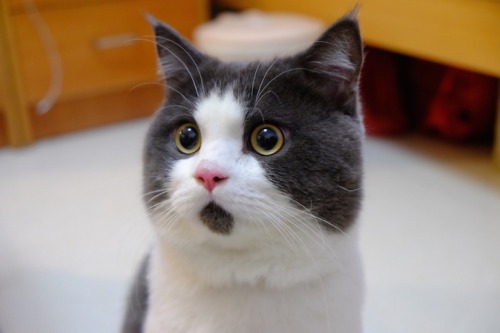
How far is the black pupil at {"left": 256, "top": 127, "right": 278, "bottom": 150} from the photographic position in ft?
2.50

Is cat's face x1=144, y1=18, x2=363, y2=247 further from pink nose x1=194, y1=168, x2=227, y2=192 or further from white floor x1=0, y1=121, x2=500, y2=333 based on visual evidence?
white floor x1=0, y1=121, x2=500, y2=333

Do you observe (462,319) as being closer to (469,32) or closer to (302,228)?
(302,228)

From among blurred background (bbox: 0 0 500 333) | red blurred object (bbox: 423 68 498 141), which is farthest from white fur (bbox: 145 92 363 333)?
red blurred object (bbox: 423 68 498 141)

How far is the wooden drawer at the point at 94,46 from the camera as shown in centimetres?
212

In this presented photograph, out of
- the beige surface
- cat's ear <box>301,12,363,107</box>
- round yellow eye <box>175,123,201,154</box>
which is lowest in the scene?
the beige surface

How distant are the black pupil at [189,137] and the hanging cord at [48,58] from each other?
1491mm

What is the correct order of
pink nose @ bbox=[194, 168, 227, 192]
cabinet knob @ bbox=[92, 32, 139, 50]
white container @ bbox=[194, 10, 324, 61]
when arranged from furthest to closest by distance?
1. cabinet knob @ bbox=[92, 32, 139, 50]
2. white container @ bbox=[194, 10, 324, 61]
3. pink nose @ bbox=[194, 168, 227, 192]

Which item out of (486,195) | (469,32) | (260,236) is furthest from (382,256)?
(260,236)

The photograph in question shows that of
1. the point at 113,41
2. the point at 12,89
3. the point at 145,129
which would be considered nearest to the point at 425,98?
the point at 145,129

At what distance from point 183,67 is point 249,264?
291 millimetres

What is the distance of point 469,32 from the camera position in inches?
64.5

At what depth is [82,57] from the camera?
7.21 feet

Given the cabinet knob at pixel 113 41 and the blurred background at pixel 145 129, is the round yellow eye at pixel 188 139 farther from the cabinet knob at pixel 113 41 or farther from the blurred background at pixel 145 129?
the cabinet knob at pixel 113 41

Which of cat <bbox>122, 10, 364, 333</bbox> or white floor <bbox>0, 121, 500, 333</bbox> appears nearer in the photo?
cat <bbox>122, 10, 364, 333</bbox>
